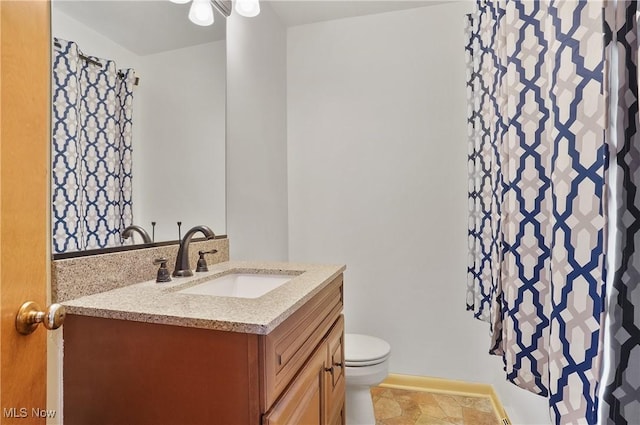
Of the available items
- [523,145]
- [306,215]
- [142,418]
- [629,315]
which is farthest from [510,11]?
[306,215]

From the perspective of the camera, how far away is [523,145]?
2.92 ft

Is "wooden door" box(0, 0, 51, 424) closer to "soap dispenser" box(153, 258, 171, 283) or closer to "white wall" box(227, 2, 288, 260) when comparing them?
"soap dispenser" box(153, 258, 171, 283)

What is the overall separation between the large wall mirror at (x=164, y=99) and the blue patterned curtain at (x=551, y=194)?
1.20 m

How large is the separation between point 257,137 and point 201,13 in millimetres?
675

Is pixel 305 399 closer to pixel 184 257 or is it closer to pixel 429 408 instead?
pixel 184 257

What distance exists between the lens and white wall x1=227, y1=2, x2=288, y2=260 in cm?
167

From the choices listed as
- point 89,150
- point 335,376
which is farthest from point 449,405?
point 89,150

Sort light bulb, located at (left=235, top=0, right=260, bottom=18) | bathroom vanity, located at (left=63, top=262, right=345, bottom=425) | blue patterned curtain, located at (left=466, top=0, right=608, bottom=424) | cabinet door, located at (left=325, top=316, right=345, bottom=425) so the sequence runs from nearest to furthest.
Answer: blue patterned curtain, located at (left=466, top=0, right=608, bottom=424), bathroom vanity, located at (left=63, top=262, right=345, bottom=425), cabinet door, located at (left=325, top=316, right=345, bottom=425), light bulb, located at (left=235, top=0, right=260, bottom=18)

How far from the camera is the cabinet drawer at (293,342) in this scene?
0.73 meters

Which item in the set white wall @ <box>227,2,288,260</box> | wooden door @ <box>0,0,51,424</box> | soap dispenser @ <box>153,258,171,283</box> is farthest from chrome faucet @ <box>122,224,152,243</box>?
white wall @ <box>227,2,288,260</box>

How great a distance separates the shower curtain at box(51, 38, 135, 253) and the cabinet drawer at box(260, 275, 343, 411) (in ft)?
2.13

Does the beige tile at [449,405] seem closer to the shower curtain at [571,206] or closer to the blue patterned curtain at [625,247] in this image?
the shower curtain at [571,206]

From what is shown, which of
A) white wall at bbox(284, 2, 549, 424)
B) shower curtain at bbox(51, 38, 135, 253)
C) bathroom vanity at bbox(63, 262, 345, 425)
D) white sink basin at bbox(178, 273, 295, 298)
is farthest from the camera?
white wall at bbox(284, 2, 549, 424)

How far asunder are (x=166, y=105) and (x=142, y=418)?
1.09 meters
